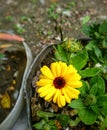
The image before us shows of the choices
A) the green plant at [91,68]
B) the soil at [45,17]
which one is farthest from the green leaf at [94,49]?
the soil at [45,17]

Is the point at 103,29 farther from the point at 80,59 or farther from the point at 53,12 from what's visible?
the point at 53,12

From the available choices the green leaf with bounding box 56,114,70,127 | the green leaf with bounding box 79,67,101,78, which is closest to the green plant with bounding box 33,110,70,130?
the green leaf with bounding box 56,114,70,127

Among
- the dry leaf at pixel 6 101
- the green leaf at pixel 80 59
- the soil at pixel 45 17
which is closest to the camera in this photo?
the green leaf at pixel 80 59

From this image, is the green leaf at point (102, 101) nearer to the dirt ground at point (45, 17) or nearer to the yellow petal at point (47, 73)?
the yellow petal at point (47, 73)

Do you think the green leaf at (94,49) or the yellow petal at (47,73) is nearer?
the yellow petal at (47,73)

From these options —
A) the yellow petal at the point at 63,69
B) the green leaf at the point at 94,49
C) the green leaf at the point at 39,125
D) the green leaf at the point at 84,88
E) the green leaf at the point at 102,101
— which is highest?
the green leaf at the point at 94,49

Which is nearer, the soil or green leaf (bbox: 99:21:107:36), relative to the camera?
green leaf (bbox: 99:21:107:36)

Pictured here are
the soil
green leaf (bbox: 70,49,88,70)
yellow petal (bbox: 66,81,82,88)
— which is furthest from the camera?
the soil

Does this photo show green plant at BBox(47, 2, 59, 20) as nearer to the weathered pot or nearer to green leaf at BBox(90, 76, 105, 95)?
the weathered pot
